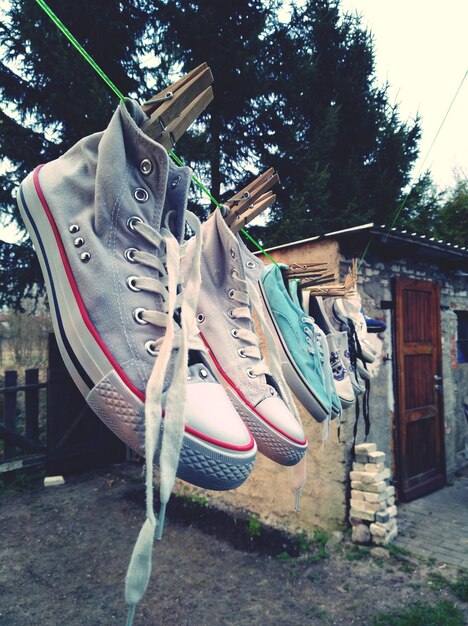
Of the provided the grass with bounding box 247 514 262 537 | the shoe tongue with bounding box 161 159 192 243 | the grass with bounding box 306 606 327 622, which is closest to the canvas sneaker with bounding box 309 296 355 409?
the shoe tongue with bounding box 161 159 192 243

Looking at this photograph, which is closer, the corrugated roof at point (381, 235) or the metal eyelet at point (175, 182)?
the metal eyelet at point (175, 182)

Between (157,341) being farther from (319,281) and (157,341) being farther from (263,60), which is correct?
(263,60)

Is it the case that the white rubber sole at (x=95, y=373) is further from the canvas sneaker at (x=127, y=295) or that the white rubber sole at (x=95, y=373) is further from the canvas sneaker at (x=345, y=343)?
the canvas sneaker at (x=345, y=343)

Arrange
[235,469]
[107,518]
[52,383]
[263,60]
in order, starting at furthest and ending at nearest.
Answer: [263,60], [52,383], [107,518], [235,469]

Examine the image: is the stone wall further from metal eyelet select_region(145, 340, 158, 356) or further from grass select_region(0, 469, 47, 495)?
grass select_region(0, 469, 47, 495)

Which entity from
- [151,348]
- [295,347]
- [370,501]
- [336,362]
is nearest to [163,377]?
[151,348]

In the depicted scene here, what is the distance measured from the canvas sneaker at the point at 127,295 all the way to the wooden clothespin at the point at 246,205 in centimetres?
30

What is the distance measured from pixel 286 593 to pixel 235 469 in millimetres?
3350

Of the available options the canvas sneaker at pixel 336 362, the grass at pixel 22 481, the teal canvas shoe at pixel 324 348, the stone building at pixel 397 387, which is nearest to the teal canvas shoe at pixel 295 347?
the teal canvas shoe at pixel 324 348

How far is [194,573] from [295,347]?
10.5 feet

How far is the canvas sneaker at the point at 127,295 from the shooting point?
75 cm

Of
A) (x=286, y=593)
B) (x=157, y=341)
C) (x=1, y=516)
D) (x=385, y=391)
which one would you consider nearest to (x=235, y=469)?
(x=157, y=341)

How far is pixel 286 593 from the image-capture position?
3449mm

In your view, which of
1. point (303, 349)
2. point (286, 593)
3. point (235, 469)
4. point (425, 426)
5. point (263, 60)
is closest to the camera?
point (235, 469)
